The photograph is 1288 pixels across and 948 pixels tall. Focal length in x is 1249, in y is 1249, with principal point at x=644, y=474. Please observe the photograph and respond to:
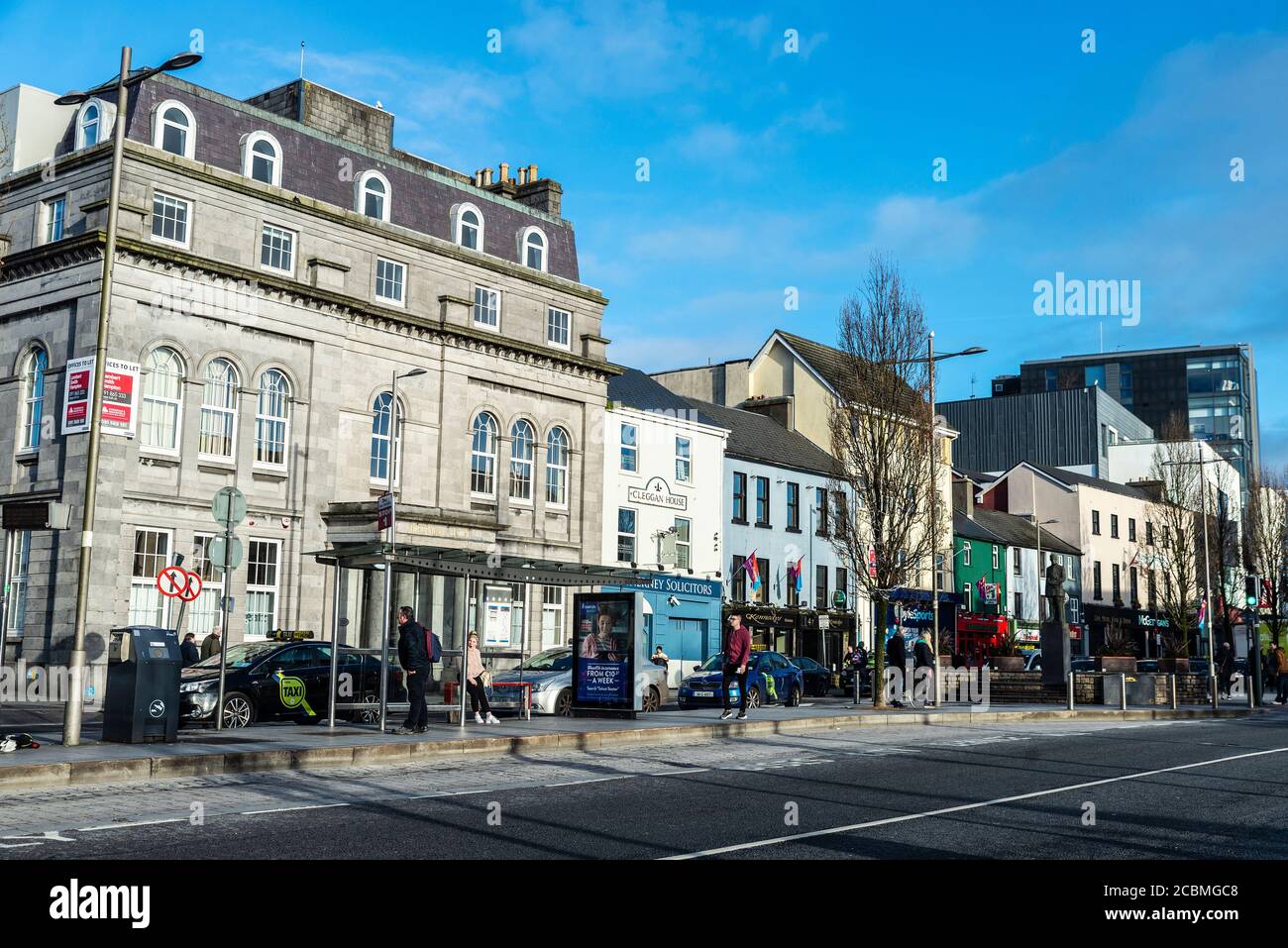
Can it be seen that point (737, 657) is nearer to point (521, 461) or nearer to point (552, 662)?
point (552, 662)

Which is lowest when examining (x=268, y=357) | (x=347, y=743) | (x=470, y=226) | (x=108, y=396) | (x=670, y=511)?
(x=347, y=743)

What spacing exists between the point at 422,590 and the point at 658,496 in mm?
11922

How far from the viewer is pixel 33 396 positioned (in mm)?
31859

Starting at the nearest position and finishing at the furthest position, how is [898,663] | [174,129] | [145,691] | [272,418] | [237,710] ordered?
[145,691] → [237,710] → [898,663] → [174,129] → [272,418]

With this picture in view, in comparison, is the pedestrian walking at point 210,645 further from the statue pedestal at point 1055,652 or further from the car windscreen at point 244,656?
the statue pedestal at point 1055,652

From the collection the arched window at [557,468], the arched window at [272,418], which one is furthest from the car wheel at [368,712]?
the arched window at [557,468]

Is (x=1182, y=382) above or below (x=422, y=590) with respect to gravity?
above

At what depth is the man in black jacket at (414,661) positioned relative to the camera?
18766mm

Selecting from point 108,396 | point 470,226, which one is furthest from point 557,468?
point 108,396

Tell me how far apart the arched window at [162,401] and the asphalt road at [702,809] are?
58.2 feet

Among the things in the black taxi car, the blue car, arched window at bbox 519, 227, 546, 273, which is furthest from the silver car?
arched window at bbox 519, 227, 546, 273

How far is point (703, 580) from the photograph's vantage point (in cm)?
4650
